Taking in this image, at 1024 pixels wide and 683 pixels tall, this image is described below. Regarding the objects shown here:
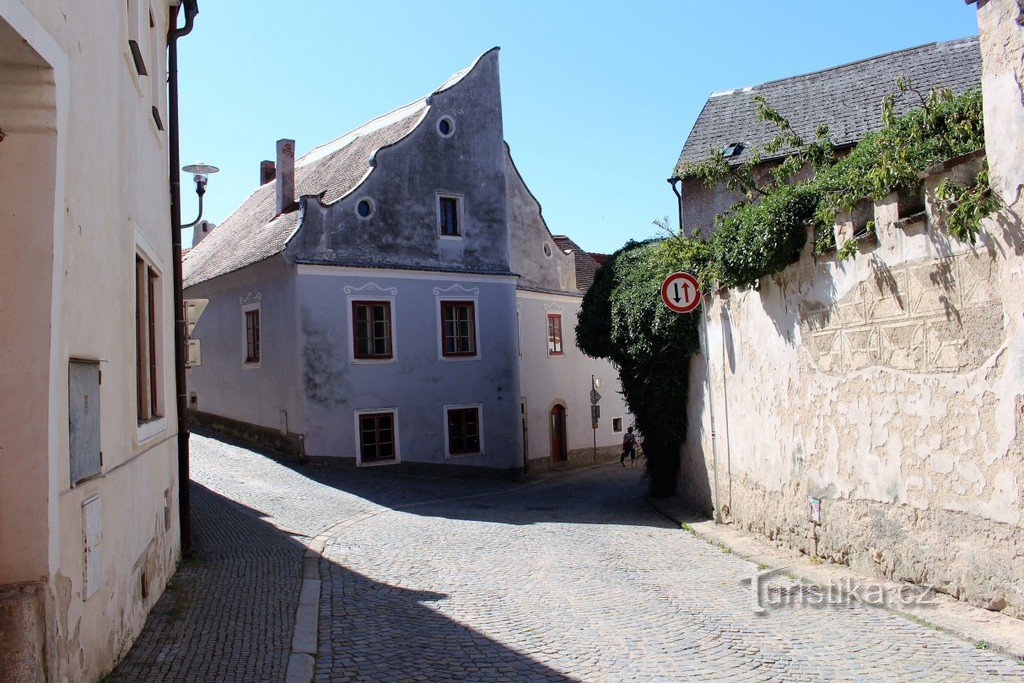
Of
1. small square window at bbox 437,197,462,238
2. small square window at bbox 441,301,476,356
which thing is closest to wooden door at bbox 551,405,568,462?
small square window at bbox 441,301,476,356

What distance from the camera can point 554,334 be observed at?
96.3 feet

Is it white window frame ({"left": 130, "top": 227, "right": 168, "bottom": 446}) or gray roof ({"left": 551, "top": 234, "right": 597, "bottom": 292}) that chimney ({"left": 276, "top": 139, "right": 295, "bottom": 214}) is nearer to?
gray roof ({"left": 551, "top": 234, "right": 597, "bottom": 292})

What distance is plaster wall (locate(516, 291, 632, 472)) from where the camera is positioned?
27.8 m

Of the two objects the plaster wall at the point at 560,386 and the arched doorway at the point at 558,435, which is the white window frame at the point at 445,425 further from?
the arched doorway at the point at 558,435

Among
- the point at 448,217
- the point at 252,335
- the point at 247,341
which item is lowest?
the point at 247,341

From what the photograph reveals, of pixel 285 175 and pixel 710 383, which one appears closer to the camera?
pixel 710 383

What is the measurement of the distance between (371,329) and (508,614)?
15354 mm

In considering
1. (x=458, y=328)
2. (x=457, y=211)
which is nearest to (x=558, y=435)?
(x=458, y=328)

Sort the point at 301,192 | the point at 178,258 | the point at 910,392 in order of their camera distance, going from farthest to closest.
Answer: the point at 301,192, the point at 178,258, the point at 910,392

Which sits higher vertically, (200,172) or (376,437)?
(200,172)

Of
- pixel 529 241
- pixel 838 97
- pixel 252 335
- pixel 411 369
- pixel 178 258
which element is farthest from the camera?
pixel 529 241

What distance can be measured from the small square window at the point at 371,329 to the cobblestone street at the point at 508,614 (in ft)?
26.8

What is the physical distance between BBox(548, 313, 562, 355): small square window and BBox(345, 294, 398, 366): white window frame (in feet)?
25.0

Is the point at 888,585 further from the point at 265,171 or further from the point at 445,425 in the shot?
the point at 265,171
